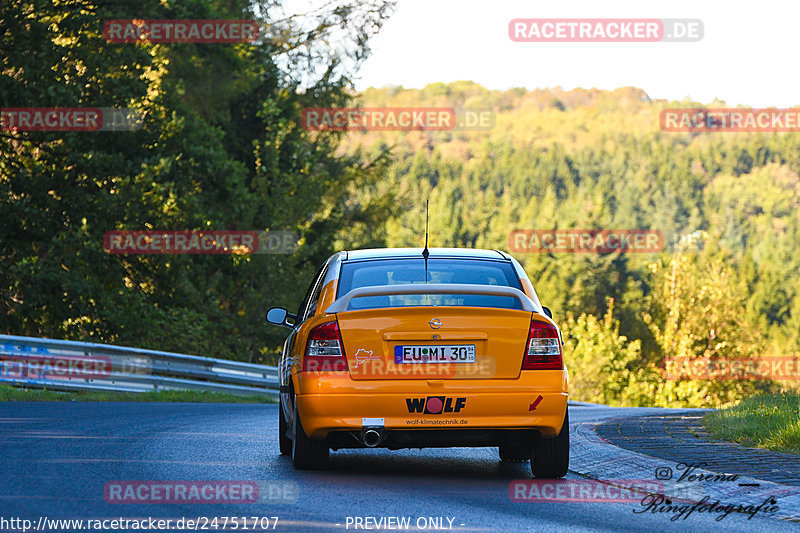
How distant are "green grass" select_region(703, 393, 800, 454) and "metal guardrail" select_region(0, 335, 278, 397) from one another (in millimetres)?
10408

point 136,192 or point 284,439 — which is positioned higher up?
point 136,192

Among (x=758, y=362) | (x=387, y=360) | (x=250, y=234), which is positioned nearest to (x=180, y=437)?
(x=387, y=360)

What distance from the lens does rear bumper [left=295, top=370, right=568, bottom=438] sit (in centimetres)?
777

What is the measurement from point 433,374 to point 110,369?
1341 centimetres

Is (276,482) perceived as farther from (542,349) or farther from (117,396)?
(117,396)

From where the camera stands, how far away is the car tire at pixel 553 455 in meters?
8.14

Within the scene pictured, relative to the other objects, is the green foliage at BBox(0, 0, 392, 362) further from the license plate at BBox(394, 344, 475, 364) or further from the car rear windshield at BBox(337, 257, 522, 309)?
the license plate at BBox(394, 344, 475, 364)

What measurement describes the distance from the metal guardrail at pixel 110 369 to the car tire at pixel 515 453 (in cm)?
1048

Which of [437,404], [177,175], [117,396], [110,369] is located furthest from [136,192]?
[437,404]

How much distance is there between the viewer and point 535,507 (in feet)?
22.4

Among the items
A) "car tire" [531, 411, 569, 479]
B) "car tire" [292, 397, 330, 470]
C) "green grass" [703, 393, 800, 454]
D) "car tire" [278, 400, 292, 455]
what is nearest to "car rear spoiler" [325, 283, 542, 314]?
"car tire" [292, 397, 330, 470]

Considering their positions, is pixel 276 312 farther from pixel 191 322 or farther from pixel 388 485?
pixel 191 322

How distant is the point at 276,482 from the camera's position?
7.61 meters

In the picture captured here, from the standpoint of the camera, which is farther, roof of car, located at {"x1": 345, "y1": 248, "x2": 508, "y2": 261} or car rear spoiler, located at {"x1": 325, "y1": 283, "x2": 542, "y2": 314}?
roof of car, located at {"x1": 345, "y1": 248, "x2": 508, "y2": 261}
